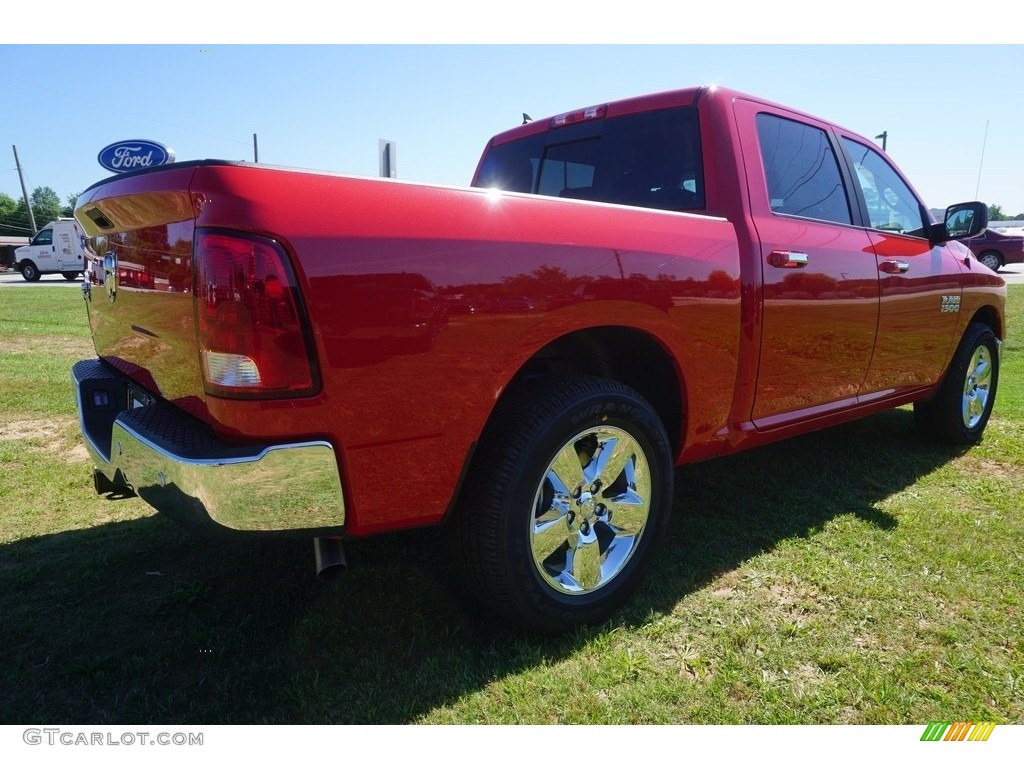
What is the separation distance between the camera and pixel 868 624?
2.45 m

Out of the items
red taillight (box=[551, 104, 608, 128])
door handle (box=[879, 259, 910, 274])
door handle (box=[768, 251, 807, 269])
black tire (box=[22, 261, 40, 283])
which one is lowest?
black tire (box=[22, 261, 40, 283])

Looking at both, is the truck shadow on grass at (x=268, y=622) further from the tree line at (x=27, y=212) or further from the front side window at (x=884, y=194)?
the tree line at (x=27, y=212)

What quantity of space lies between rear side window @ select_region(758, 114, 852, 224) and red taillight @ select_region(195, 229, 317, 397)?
6.96ft

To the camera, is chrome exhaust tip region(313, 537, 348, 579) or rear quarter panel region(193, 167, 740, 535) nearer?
rear quarter panel region(193, 167, 740, 535)

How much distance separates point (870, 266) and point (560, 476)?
206 cm

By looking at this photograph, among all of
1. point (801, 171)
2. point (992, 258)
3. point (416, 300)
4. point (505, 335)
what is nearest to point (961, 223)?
point (801, 171)

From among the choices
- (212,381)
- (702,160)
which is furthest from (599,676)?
(702,160)

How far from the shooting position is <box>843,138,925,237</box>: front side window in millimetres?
3692

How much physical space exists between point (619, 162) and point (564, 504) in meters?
1.64

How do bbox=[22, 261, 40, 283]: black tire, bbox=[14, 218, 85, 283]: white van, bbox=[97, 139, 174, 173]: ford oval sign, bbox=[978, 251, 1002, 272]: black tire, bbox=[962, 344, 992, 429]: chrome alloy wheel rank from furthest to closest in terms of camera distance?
bbox=[22, 261, 40, 283]: black tire, bbox=[14, 218, 85, 283]: white van, bbox=[978, 251, 1002, 272]: black tire, bbox=[97, 139, 174, 173]: ford oval sign, bbox=[962, 344, 992, 429]: chrome alloy wheel

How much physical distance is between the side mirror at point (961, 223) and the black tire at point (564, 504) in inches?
104

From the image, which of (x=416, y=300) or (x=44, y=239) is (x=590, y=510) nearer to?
(x=416, y=300)

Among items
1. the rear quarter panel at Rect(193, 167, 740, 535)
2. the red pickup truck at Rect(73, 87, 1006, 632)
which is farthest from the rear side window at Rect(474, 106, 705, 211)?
the rear quarter panel at Rect(193, 167, 740, 535)

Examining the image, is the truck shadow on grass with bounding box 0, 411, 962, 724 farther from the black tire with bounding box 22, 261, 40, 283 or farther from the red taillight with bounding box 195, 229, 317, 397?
the black tire with bounding box 22, 261, 40, 283
